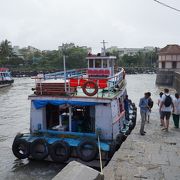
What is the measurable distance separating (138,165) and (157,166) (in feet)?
1.67

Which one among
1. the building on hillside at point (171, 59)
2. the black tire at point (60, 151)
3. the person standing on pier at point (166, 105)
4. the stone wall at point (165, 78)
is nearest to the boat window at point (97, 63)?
the person standing on pier at point (166, 105)

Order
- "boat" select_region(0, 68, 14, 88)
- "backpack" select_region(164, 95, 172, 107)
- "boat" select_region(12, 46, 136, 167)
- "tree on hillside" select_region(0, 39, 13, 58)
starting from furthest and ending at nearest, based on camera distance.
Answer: "tree on hillside" select_region(0, 39, 13, 58)
"boat" select_region(0, 68, 14, 88)
"backpack" select_region(164, 95, 172, 107)
"boat" select_region(12, 46, 136, 167)

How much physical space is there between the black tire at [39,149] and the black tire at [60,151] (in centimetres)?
30

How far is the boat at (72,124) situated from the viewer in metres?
11.2

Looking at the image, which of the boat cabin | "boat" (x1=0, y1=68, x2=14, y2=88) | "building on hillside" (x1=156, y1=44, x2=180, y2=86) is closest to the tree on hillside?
"boat" (x1=0, y1=68, x2=14, y2=88)

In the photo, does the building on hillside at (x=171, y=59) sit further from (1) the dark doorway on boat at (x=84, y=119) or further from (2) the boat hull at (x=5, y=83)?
(1) the dark doorway on boat at (x=84, y=119)

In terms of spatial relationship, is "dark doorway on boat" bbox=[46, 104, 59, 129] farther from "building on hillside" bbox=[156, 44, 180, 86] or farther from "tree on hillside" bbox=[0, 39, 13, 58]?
"tree on hillside" bbox=[0, 39, 13, 58]

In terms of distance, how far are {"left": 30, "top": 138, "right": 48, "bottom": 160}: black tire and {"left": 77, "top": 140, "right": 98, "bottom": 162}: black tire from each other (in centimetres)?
135

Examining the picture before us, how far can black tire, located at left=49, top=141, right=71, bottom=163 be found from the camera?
11.2m

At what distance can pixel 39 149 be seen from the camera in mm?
11844

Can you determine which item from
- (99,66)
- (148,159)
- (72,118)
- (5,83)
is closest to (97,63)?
(99,66)

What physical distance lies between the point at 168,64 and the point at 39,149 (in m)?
57.9

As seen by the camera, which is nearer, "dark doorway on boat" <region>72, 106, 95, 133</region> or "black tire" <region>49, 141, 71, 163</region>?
"black tire" <region>49, 141, 71, 163</region>

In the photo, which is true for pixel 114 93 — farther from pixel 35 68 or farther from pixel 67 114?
pixel 35 68
